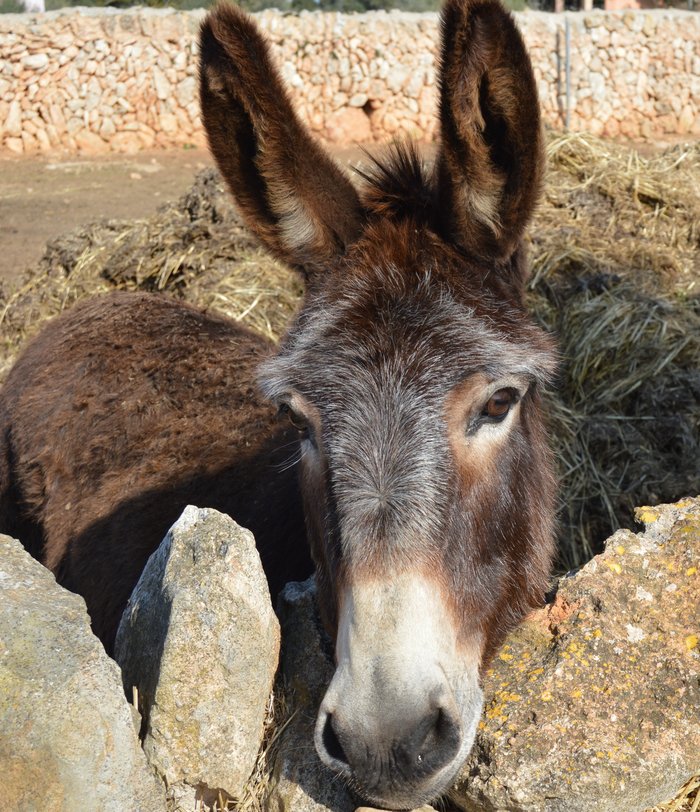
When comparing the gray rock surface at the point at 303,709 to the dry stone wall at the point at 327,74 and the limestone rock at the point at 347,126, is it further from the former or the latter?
the limestone rock at the point at 347,126

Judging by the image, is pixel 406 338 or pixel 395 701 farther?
pixel 406 338

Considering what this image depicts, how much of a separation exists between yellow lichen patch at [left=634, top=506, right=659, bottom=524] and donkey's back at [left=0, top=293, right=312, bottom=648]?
1.21 m

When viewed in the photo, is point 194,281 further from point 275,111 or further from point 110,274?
point 275,111

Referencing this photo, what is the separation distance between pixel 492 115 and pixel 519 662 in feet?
5.35

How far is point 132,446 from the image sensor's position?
3.92 m

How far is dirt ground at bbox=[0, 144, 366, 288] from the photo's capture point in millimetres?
10523

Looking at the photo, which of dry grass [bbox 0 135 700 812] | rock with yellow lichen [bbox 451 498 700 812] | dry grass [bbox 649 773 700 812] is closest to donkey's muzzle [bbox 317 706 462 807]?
rock with yellow lichen [bbox 451 498 700 812]

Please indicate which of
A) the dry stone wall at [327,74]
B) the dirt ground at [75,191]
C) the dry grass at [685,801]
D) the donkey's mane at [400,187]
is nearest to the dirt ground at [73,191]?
the dirt ground at [75,191]

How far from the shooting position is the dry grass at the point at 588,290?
17.7 ft

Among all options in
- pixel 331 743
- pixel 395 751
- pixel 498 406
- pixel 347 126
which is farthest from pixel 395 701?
pixel 347 126

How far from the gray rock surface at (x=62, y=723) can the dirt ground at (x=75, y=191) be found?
23.6 ft

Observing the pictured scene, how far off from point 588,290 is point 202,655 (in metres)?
4.89

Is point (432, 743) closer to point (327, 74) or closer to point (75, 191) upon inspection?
point (75, 191)

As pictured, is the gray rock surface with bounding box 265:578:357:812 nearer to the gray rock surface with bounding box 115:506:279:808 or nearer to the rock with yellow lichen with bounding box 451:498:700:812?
the gray rock surface with bounding box 115:506:279:808
